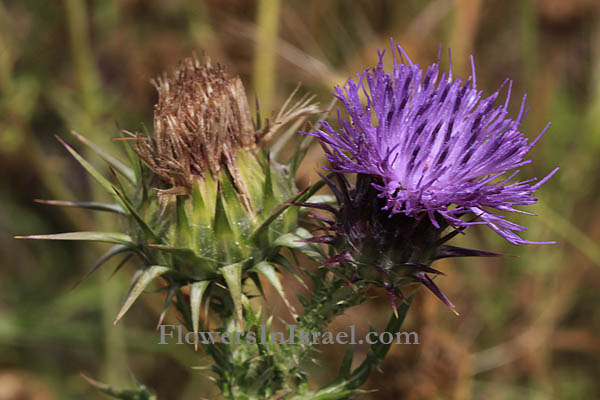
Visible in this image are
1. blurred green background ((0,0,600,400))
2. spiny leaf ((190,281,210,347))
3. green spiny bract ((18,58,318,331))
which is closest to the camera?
spiny leaf ((190,281,210,347))

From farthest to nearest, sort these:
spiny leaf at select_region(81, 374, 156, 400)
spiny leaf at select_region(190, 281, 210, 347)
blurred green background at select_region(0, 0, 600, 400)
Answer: blurred green background at select_region(0, 0, 600, 400) → spiny leaf at select_region(81, 374, 156, 400) → spiny leaf at select_region(190, 281, 210, 347)

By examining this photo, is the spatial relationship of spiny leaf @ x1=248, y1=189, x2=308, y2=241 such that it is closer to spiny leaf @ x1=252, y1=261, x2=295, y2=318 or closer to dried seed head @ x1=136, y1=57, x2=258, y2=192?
spiny leaf @ x1=252, y1=261, x2=295, y2=318

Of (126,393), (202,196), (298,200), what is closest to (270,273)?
(298,200)

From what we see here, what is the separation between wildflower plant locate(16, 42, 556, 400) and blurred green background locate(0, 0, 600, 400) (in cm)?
197

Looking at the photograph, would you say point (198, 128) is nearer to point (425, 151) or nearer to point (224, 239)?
point (224, 239)

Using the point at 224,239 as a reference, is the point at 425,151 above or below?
above

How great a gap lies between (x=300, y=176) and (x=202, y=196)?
2.13 m

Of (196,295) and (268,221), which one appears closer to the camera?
(196,295)

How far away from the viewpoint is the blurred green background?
5.25 metres

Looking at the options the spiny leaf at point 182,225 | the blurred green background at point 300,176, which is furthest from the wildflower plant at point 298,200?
the blurred green background at point 300,176

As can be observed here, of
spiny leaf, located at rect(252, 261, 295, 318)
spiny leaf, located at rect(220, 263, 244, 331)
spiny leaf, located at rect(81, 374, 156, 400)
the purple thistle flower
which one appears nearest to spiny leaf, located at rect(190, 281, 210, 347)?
spiny leaf, located at rect(220, 263, 244, 331)

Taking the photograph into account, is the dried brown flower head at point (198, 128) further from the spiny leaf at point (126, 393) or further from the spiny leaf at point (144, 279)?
the spiny leaf at point (126, 393)

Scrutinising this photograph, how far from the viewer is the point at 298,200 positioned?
9.45 feet

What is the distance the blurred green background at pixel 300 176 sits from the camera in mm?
5246
